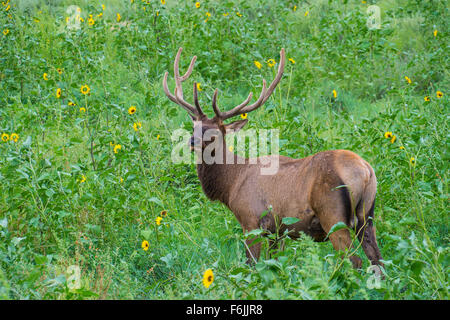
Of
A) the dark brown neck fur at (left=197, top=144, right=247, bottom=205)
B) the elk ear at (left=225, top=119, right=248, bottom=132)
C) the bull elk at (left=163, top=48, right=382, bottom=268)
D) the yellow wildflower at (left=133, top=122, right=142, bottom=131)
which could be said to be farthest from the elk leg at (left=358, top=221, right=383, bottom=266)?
the yellow wildflower at (left=133, top=122, right=142, bottom=131)

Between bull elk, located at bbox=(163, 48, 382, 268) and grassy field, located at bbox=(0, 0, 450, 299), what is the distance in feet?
0.60

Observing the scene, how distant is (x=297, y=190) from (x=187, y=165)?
5.81 ft

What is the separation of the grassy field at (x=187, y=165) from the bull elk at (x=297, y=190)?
0.18 m

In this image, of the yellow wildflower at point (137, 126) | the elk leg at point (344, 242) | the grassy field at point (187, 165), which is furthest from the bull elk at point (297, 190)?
the yellow wildflower at point (137, 126)

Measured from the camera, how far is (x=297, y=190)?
468cm

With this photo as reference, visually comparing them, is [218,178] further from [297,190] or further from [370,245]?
[370,245]

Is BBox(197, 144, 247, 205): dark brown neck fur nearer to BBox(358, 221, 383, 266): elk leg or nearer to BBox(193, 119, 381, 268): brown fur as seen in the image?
BBox(193, 119, 381, 268): brown fur

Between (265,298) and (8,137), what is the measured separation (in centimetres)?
289

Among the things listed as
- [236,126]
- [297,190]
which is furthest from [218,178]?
[297,190]

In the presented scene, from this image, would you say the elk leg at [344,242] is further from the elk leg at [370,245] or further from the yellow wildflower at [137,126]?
the yellow wildflower at [137,126]

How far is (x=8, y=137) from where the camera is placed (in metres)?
5.16

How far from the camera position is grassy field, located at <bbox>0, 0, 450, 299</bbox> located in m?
3.75

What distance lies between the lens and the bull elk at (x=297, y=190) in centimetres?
431
